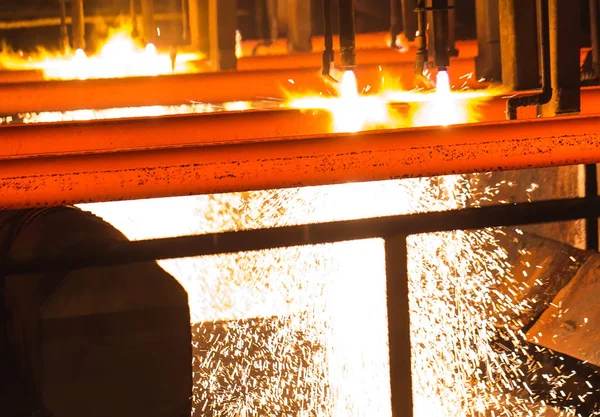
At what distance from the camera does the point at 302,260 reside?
5.54 metres

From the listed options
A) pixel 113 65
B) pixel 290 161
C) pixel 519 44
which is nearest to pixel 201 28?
pixel 113 65

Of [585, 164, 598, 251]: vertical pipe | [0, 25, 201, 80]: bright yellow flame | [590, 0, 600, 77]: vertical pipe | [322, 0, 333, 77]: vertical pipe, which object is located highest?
[0, 25, 201, 80]: bright yellow flame

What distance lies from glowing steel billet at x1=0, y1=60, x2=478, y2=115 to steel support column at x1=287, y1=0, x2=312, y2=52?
1236mm

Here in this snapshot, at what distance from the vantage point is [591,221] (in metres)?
3.89

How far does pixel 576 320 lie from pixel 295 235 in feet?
7.80

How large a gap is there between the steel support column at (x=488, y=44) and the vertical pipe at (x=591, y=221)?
0.77 m

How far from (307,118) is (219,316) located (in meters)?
3.36

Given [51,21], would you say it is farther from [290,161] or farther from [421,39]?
[290,161]

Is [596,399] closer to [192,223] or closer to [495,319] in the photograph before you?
[495,319]

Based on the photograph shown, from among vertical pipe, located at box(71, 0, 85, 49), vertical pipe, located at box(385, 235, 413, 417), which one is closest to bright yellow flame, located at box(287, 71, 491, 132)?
vertical pipe, located at box(385, 235, 413, 417)

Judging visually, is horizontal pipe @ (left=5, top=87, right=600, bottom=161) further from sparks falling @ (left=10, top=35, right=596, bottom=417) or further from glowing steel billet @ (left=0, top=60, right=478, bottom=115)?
glowing steel billet @ (left=0, top=60, right=478, bottom=115)

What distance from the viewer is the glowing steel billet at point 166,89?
286 cm

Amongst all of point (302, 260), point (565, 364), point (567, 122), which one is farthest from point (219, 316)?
point (567, 122)

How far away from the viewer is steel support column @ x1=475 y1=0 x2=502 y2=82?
3.51m
